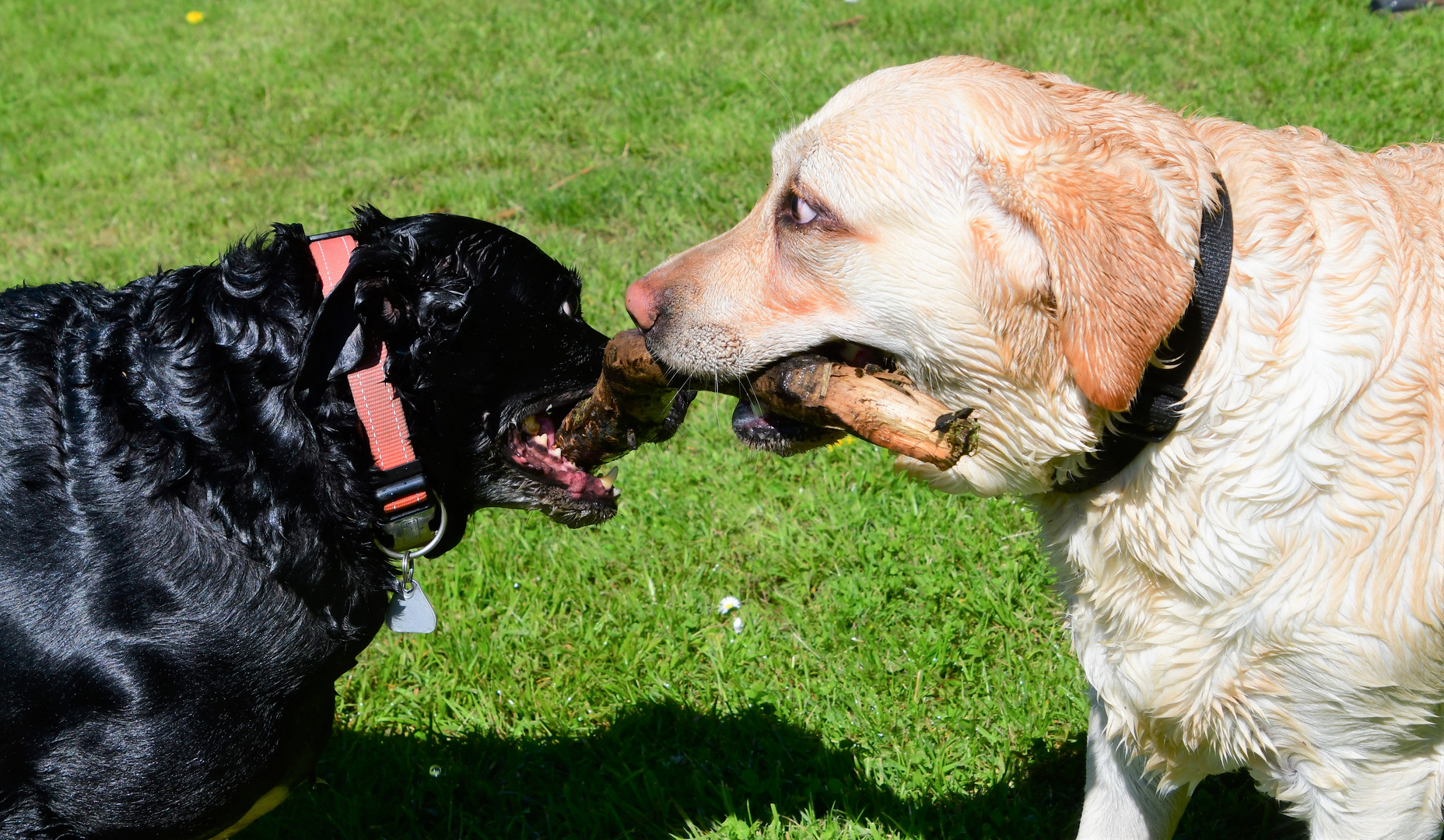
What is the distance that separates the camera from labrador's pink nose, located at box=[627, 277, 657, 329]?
295 centimetres

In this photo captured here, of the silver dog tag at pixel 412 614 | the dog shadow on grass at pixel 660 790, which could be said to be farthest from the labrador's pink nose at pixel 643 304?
the dog shadow on grass at pixel 660 790

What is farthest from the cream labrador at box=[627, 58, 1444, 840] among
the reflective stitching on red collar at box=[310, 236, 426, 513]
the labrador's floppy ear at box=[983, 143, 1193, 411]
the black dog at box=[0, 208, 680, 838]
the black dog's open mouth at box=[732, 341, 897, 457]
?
the black dog at box=[0, 208, 680, 838]

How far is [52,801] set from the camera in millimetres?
2578

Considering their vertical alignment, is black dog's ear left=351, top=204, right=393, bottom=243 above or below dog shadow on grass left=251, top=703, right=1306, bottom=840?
above

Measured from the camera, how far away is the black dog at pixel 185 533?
2.54m

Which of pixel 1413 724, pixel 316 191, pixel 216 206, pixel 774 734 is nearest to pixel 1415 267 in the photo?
pixel 1413 724

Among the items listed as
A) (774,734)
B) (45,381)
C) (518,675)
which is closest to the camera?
(45,381)

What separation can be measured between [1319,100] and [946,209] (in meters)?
5.56

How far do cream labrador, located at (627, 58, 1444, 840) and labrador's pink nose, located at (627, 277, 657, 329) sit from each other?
34 centimetres

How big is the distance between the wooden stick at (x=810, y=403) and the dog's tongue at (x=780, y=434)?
1.9 inches

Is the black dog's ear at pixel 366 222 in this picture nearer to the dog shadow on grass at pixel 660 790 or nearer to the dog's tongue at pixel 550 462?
the dog's tongue at pixel 550 462

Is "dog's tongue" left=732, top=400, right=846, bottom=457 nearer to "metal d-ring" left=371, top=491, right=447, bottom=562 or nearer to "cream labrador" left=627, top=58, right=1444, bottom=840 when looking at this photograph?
"cream labrador" left=627, top=58, right=1444, bottom=840

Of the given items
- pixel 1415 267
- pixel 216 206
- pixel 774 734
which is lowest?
pixel 774 734

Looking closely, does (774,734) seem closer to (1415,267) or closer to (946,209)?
(946,209)
